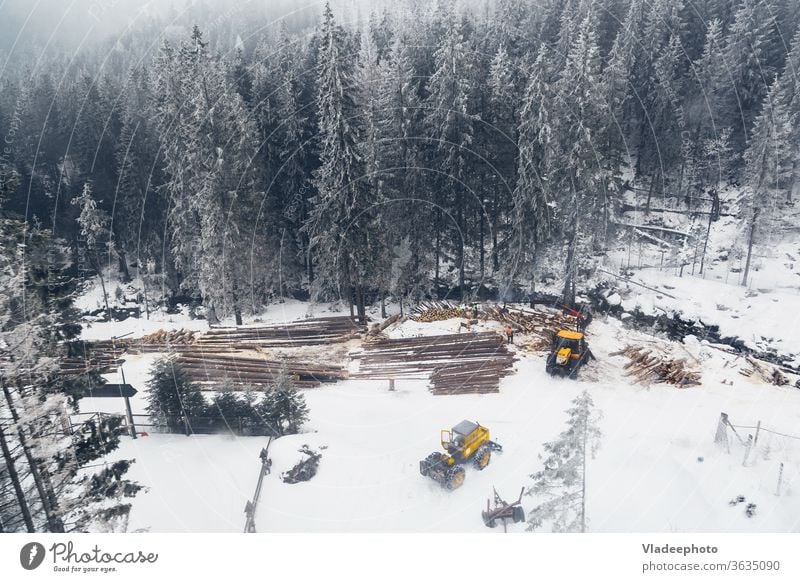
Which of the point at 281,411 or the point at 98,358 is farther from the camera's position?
the point at 98,358

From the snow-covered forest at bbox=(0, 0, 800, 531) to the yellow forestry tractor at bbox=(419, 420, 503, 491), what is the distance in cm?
547

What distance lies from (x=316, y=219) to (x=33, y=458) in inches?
848

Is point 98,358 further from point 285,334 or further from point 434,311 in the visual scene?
point 434,311

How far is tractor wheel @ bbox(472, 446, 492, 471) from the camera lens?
1519cm

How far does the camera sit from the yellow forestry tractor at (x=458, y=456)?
46.8ft

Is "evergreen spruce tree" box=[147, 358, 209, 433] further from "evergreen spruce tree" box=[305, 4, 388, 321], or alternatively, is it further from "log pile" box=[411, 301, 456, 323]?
"log pile" box=[411, 301, 456, 323]

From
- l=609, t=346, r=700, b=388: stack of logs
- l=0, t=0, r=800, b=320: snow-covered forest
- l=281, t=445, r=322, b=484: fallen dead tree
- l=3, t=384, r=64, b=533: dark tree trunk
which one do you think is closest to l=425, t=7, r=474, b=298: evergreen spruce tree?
l=0, t=0, r=800, b=320: snow-covered forest

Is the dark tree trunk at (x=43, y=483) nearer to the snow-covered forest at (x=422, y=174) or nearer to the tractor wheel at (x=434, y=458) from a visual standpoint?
the snow-covered forest at (x=422, y=174)

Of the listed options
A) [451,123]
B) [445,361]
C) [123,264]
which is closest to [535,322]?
[445,361]

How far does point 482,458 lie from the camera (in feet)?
50.1

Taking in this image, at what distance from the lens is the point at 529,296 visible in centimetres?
3269

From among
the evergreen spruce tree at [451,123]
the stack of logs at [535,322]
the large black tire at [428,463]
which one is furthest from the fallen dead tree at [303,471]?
the evergreen spruce tree at [451,123]

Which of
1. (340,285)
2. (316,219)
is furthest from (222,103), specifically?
(340,285)

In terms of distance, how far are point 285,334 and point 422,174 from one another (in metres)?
12.6
